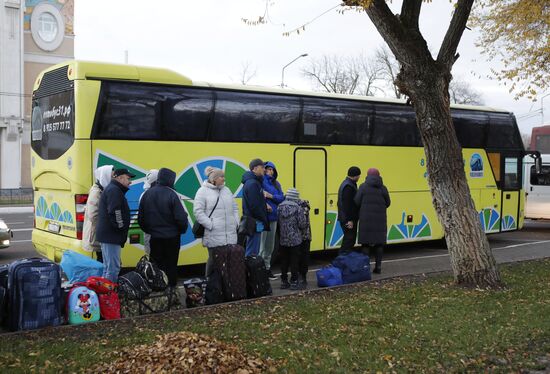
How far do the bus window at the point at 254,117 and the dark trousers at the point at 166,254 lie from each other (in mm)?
2777

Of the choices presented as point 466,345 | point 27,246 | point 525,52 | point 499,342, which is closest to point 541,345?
point 499,342

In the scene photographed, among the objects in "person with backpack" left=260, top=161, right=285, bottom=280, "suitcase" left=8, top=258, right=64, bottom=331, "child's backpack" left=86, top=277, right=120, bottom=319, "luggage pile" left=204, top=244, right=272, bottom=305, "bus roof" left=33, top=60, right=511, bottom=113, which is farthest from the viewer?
"person with backpack" left=260, top=161, right=285, bottom=280

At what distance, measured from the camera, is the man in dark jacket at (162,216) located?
8.31 metres

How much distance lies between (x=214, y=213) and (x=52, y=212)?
3482 millimetres

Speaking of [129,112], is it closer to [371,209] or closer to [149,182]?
[149,182]

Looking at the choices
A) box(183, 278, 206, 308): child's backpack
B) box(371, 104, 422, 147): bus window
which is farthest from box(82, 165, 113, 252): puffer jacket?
box(371, 104, 422, 147): bus window

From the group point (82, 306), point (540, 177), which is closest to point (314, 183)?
point (82, 306)

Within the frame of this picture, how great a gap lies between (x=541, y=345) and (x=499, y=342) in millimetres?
440

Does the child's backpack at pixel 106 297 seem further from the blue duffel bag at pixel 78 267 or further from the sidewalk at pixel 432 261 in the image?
the sidewalk at pixel 432 261

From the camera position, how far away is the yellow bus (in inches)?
376

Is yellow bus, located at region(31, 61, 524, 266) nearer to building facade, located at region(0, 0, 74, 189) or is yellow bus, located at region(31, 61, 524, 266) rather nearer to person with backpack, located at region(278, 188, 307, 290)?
person with backpack, located at region(278, 188, 307, 290)

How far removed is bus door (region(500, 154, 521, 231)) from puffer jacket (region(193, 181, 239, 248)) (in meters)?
9.82

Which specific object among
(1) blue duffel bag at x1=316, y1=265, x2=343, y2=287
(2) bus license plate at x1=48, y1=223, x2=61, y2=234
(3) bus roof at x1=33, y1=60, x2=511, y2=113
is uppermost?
(3) bus roof at x1=33, y1=60, x2=511, y2=113

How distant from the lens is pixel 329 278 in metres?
9.62
